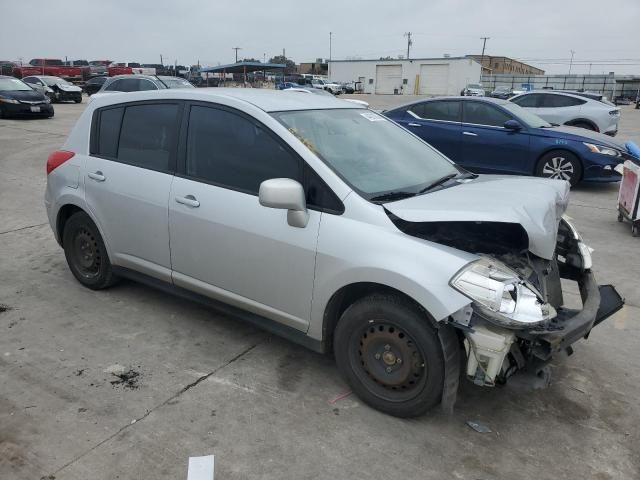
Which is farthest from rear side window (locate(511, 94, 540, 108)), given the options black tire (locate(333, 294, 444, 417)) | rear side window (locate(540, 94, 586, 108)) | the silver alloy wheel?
black tire (locate(333, 294, 444, 417))

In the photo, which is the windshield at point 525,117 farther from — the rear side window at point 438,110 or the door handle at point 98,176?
the door handle at point 98,176

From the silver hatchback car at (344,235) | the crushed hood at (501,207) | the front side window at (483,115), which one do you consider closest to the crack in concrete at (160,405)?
the silver hatchback car at (344,235)

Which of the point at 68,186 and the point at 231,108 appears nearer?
the point at 231,108

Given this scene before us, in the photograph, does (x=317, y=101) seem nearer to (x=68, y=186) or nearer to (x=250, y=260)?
(x=250, y=260)

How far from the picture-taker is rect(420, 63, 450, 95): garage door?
68000mm

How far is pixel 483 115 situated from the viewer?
930 centimetres

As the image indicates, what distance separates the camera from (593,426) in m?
2.96

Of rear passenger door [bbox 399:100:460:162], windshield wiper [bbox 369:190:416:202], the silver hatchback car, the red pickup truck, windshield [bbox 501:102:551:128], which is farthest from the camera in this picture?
the red pickup truck

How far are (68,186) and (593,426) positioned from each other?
13.7ft

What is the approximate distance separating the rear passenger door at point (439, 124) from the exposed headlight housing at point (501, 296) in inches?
283

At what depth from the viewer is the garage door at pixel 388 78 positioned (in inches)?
2776

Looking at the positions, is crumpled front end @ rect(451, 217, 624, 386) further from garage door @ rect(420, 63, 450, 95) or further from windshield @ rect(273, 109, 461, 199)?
garage door @ rect(420, 63, 450, 95)

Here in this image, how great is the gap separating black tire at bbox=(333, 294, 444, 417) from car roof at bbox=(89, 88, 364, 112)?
1.44 m

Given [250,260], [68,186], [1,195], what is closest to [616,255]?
[250,260]
